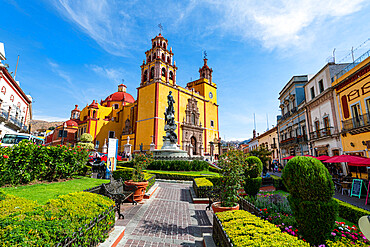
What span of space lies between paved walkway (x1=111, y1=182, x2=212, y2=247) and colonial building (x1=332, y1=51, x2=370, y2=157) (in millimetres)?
13367

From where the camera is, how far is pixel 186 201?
7426 mm

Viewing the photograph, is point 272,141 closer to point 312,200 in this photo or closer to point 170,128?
point 170,128

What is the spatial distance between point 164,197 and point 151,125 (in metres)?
20.6

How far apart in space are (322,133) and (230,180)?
1735cm

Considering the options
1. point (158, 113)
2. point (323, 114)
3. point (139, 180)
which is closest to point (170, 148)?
point (158, 113)

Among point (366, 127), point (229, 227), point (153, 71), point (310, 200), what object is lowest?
point (229, 227)

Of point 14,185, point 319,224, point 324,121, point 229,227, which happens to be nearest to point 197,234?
point 229,227

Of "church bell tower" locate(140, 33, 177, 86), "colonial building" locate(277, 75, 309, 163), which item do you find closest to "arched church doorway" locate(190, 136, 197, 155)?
"church bell tower" locate(140, 33, 177, 86)

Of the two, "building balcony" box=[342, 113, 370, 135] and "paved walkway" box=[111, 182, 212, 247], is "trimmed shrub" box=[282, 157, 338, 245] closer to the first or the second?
"paved walkway" box=[111, 182, 212, 247]

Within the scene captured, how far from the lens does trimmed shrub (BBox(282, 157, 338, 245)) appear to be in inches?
122

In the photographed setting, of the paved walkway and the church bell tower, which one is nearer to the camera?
the paved walkway

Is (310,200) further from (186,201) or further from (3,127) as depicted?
(3,127)

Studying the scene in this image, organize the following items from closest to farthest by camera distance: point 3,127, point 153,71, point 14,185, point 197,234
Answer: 1. point 197,234
2. point 14,185
3. point 3,127
4. point 153,71

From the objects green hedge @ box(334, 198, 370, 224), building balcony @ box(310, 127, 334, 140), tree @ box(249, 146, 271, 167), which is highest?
building balcony @ box(310, 127, 334, 140)
